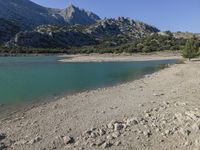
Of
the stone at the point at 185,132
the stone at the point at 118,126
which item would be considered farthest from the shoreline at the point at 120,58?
the stone at the point at 185,132

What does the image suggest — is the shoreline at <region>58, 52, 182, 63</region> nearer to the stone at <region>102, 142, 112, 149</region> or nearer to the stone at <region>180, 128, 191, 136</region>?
the stone at <region>102, 142, 112, 149</region>

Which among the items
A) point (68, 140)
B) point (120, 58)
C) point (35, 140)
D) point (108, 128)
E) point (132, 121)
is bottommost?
point (120, 58)

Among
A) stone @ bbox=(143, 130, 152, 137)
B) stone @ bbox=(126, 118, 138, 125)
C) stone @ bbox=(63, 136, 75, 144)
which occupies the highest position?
stone @ bbox=(126, 118, 138, 125)

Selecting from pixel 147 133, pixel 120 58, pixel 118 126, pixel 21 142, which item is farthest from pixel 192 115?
pixel 120 58

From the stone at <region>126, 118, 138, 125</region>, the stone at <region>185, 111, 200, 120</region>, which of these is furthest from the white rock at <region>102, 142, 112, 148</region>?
the stone at <region>185, 111, 200, 120</region>

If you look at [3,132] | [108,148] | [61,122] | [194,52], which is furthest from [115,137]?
[194,52]

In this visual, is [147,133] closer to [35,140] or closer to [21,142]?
[35,140]

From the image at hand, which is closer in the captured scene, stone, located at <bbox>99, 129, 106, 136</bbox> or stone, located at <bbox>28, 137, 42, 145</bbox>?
stone, located at <bbox>28, 137, 42, 145</bbox>

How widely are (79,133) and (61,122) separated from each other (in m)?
3.42

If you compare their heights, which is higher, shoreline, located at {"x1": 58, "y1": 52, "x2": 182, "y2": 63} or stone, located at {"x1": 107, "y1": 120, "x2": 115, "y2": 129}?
stone, located at {"x1": 107, "y1": 120, "x2": 115, "y2": 129}

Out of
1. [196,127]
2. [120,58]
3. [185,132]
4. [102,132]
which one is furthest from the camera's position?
[120,58]

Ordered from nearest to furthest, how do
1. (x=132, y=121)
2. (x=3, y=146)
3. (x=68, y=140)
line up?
(x=3, y=146), (x=68, y=140), (x=132, y=121)

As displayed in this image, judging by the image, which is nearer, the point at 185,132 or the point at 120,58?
the point at 185,132

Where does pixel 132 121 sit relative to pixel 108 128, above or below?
above
